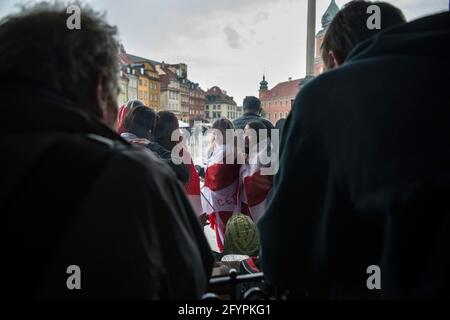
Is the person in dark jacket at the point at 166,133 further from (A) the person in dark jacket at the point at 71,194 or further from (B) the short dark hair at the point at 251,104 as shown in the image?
(A) the person in dark jacket at the point at 71,194

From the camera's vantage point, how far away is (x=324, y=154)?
3.50ft

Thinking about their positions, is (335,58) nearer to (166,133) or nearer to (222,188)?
(166,133)

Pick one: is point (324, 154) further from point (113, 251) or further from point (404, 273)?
point (113, 251)

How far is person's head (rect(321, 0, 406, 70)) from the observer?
1.29m

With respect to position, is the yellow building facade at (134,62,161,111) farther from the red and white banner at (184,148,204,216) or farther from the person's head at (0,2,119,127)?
the person's head at (0,2,119,127)

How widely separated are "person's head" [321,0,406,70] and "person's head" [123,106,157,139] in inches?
78.2

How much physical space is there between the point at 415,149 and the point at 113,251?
31.0 inches

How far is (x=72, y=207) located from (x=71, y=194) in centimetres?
3

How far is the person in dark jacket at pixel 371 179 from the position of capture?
0.86 meters

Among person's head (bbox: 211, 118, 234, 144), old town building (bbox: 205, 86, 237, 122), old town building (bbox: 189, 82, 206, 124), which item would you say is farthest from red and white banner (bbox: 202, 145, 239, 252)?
old town building (bbox: 189, 82, 206, 124)

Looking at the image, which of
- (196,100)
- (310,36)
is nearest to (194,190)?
(310,36)

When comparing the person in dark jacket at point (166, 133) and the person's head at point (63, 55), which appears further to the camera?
the person in dark jacket at point (166, 133)

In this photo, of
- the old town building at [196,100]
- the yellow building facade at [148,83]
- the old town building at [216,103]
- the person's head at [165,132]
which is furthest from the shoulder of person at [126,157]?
the old town building at [196,100]
